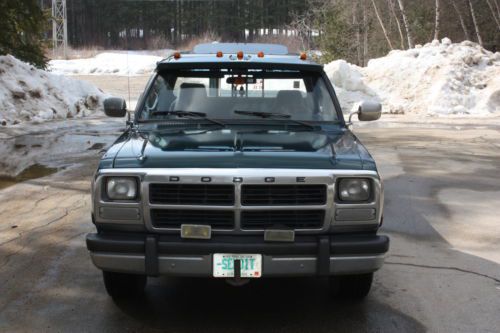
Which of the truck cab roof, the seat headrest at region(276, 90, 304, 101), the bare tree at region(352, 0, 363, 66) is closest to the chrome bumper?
the seat headrest at region(276, 90, 304, 101)

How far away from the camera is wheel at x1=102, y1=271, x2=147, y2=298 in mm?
4461

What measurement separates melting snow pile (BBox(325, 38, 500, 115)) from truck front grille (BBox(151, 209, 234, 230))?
17146mm

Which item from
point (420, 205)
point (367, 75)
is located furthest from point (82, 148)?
point (367, 75)

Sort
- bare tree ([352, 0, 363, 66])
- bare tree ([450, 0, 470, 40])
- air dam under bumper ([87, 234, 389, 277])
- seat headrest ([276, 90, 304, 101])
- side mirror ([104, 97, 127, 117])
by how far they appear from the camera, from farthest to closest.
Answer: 1. bare tree ([352, 0, 363, 66])
2. bare tree ([450, 0, 470, 40])
3. side mirror ([104, 97, 127, 117])
4. seat headrest ([276, 90, 304, 101])
5. air dam under bumper ([87, 234, 389, 277])

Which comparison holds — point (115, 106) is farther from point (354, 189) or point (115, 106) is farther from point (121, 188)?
point (354, 189)

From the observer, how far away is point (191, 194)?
154 inches

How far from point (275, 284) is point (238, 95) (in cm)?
155

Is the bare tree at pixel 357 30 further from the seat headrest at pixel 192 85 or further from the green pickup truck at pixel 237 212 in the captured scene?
the green pickup truck at pixel 237 212

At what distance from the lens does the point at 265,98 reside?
5.20 m

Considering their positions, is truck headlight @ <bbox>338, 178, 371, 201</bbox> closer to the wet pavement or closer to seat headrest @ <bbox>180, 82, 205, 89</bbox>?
the wet pavement

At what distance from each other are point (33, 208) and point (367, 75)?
1819 cm

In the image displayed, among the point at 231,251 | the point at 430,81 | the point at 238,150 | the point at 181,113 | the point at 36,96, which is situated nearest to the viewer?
the point at 231,251

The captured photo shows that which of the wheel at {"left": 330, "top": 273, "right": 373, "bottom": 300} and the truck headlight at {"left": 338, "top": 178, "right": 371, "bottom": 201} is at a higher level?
the truck headlight at {"left": 338, "top": 178, "right": 371, "bottom": 201}

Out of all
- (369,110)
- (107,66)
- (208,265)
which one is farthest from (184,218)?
(107,66)
